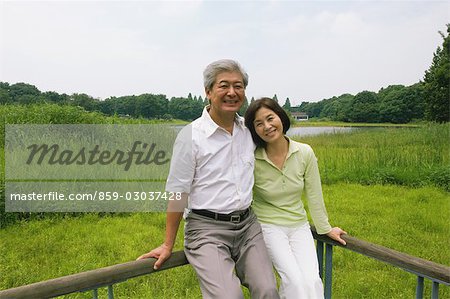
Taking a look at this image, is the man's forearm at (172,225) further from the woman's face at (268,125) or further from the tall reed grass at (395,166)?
the tall reed grass at (395,166)

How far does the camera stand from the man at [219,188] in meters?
1.66

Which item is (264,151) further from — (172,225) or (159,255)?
(159,255)

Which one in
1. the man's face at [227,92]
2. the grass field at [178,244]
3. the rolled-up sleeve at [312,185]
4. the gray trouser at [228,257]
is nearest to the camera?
the gray trouser at [228,257]

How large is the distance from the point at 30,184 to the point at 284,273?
4666 millimetres

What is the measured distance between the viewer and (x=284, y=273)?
1.72 m

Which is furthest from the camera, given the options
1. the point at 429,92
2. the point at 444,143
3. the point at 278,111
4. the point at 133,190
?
the point at 429,92

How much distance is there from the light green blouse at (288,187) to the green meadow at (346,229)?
5.18 feet

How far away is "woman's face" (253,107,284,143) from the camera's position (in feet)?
6.38

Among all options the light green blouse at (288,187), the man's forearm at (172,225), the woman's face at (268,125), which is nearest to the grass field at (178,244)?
the light green blouse at (288,187)

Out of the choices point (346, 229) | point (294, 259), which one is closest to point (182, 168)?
point (294, 259)

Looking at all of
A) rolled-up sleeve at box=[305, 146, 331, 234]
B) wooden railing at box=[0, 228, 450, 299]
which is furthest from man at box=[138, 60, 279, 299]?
rolled-up sleeve at box=[305, 146, 331, 234]

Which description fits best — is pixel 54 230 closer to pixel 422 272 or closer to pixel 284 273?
pixel 284 273

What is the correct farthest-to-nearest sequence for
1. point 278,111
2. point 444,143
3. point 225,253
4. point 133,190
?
point 444,143, point 133,190, point 278,111, point 225,253

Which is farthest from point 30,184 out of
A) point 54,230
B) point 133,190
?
point 133,190
